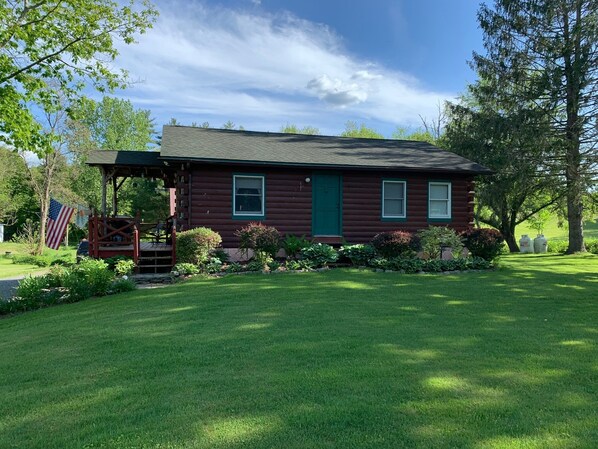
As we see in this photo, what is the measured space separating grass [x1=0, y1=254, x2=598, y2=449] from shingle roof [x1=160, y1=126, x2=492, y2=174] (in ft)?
20.0

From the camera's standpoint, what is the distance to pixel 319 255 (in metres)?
12.1

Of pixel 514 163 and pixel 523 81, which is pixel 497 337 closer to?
pixel 514 163

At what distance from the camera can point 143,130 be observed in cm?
4088

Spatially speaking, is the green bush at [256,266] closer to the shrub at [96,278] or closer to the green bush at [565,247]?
the shrub at [96,278]

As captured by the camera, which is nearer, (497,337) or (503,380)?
(503,380)

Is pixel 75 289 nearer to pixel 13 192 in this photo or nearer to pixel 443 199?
pixel 443 199

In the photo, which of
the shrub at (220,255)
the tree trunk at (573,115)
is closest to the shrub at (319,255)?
the shrub at (220,255)

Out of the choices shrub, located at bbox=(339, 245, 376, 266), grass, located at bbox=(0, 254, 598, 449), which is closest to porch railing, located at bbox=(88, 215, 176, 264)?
grass, located at bbox=(0, 254, 598, 449)

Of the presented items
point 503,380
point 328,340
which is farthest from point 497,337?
point 328,340

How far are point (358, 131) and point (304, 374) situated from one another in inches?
1493

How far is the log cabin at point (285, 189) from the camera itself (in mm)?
12719

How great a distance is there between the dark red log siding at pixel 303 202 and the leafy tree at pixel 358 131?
2538 cm

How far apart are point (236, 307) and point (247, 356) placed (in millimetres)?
2615

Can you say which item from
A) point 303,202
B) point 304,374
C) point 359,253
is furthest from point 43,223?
point 304,374
